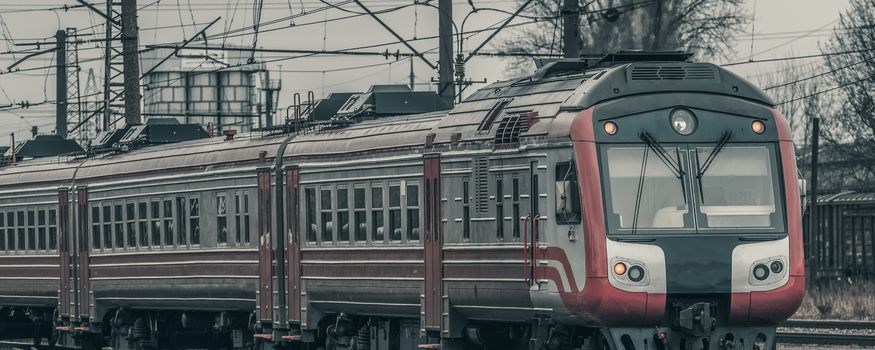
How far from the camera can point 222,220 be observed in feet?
83.5

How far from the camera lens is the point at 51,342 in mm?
32562

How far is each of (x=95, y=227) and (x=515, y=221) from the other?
39.8 feet

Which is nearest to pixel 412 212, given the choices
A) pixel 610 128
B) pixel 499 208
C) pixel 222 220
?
pixel 499 208

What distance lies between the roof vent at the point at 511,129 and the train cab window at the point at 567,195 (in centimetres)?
91

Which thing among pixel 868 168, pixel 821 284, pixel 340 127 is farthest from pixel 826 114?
pixel 340 127

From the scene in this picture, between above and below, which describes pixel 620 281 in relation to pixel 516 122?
below

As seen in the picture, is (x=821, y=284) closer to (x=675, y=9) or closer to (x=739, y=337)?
(x=675, y=9)

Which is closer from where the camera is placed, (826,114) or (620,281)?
(620,281)

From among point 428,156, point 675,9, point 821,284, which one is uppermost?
point 675,9

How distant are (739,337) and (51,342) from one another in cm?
1737

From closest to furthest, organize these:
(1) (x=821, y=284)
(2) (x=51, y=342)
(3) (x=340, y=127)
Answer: (3) (x=340, y=127) → (2) (x=51, y=342) → (1) (x=821, y=284)

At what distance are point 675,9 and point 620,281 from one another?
120 ft

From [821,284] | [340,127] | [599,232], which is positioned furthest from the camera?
[821,284]

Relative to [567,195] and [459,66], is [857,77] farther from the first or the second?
[567,195]
